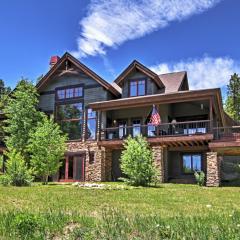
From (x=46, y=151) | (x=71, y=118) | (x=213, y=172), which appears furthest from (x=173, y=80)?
(x=46, y=151)

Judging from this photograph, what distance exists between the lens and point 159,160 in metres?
23.5

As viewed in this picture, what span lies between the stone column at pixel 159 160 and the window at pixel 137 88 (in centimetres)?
496

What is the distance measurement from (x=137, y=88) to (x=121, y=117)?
2409 millimetres

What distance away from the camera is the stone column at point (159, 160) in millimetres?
23223

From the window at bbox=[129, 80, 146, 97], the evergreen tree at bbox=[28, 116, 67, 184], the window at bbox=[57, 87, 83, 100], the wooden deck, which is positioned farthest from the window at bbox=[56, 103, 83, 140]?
the evergreen tree at bbox=[28, 116, 67, 184]

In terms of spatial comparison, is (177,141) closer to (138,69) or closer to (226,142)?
(226,142)

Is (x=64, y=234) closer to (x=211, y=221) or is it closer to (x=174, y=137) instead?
(x=211, y=221)

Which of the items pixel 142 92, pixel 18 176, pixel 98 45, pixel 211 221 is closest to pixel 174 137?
pixel 142 92

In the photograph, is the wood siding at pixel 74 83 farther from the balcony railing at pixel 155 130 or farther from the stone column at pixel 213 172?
the stone column at pixel 213 172

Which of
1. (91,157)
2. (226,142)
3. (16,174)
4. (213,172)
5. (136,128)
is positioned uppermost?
(136,128)

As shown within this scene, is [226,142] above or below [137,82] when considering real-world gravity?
below

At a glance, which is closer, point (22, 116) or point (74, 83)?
point (22, 116)

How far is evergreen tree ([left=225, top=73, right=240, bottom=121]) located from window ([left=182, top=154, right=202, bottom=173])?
1893cm

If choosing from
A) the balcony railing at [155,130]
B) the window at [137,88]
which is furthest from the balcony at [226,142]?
the window at [137,88]
